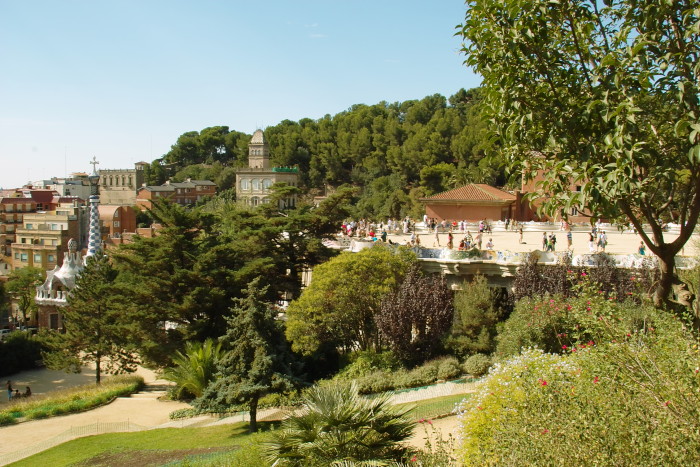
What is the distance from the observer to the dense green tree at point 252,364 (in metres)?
18.2

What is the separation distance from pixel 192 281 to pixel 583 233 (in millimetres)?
22314

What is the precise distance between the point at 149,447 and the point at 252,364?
3634 mm

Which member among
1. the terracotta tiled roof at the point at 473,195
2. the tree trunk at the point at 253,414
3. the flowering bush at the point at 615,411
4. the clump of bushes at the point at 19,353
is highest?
the terracotta tiled roof at the point at 473,195

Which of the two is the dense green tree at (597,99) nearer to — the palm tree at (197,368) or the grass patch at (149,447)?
the grass patch at (149,447)

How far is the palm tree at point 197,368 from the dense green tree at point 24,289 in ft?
100

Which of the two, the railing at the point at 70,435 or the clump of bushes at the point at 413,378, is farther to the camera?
the clump of bushes at the point at 413,378

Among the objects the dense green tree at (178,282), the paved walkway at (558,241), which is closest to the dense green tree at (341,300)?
the dense green tree at (178,282)

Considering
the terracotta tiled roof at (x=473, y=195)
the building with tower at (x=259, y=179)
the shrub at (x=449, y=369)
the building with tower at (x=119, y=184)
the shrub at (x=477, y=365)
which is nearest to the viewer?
the shrub at (x=477, y=365)

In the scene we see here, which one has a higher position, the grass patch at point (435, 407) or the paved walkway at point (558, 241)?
the paved walkway at point (558, 241)

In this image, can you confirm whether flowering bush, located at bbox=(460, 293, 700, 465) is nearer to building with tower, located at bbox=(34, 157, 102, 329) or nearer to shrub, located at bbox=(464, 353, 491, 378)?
shrub, located at bbox=(464, 353, 491, 378)

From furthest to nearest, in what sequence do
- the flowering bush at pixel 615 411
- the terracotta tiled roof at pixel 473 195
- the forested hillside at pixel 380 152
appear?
the forested hillside at pixel 380 152
the terracotta tiled roof at pixel 473 195
the flowering bush at pixel 615 411

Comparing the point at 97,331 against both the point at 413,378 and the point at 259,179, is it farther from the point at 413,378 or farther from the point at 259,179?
the point at 259,179

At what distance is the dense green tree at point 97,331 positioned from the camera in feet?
83.8

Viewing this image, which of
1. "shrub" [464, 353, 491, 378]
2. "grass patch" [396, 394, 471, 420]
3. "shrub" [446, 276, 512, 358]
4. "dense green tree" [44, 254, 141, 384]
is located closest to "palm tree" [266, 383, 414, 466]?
"grass patch" [396, 394, 471, 420]
